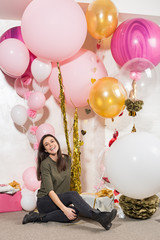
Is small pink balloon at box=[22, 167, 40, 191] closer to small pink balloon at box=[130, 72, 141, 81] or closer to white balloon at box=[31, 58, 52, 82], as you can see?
white balloon at box=[31, 58, 52, 82]

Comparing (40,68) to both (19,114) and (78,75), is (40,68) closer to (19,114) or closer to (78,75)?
(78,75)

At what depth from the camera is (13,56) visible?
2711 millimetres

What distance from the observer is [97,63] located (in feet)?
9.73

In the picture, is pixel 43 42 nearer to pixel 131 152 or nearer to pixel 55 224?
pixel 131 152

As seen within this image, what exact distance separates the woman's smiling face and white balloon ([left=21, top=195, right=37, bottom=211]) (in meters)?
0.57

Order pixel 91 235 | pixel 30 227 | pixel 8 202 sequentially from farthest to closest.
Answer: pixel 8 202, pixel 30 227, pixel 91 235

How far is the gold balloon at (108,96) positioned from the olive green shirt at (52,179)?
55 centimetres

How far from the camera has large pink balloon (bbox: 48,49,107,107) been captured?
9.29 ft

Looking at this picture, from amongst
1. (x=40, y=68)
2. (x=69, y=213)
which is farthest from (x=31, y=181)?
(x=40, y=68)

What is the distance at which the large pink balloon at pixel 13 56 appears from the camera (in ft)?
8.89

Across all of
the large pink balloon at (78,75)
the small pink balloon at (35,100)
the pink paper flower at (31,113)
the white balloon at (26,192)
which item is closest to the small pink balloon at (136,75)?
the large pink balloon at (78,75)

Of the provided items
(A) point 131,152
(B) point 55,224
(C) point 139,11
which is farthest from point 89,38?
(B) point 55,224

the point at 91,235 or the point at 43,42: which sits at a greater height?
the point at 43,42

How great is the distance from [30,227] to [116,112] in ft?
3.57
